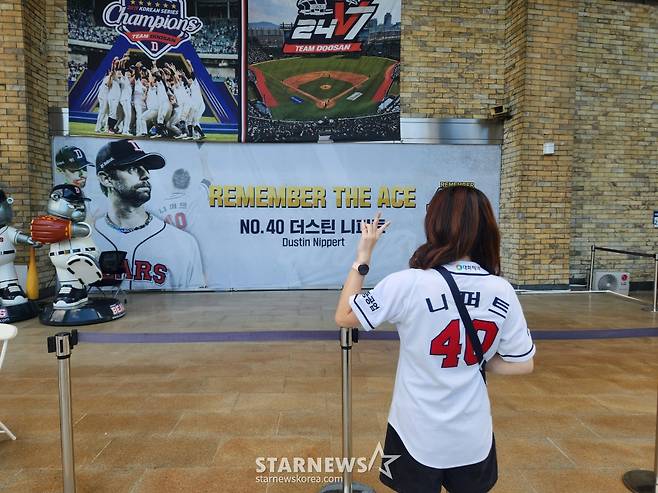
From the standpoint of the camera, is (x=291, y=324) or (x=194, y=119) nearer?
(x=291, y=324)

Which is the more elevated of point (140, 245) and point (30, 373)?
point (140, 245)

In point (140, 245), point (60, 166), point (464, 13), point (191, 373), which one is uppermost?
point (464, 13)

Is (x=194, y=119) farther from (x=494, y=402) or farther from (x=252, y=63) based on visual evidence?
(x=494, y=402)

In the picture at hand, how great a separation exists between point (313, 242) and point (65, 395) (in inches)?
259

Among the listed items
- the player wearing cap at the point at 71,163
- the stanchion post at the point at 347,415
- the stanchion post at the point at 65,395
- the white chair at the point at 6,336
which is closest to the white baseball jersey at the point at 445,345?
the stanchion post at the point at 347,415

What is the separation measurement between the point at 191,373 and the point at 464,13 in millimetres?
8114

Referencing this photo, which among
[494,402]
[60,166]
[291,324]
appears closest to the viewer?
[494,402]

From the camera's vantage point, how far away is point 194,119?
829 cm

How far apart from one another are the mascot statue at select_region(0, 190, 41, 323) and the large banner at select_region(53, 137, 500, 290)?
77.8 inches

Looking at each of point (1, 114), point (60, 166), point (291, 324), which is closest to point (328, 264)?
point (291, 324)

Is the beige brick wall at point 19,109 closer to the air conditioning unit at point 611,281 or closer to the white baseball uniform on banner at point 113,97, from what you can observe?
the white baseball uniform on banner at point 113,97

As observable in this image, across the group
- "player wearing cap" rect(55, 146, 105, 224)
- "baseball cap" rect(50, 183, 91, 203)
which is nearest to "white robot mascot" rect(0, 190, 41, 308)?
"baseball cap" rect(50, 183, 91, 203)

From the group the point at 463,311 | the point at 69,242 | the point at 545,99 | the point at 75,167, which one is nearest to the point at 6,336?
the point at 463,311

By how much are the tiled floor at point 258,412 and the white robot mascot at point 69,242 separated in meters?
0.65
